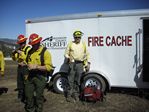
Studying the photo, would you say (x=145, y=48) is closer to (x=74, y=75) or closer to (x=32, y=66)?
(x=74, y=75)

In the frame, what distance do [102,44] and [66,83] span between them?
203 centimetres

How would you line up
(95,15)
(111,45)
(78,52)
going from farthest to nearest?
(95,15) → (111,45) → (78,52)

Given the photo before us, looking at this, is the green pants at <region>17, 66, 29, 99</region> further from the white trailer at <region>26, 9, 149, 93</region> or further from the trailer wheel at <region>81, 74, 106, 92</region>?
the trailer wheel at <region>81, 74, 106, 92</region>

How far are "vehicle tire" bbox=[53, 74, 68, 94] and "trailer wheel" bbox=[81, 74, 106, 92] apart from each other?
845 mm

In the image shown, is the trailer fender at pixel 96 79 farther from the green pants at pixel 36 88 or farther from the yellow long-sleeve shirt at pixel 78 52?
the green pants at pixel 36 88

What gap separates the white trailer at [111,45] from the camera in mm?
8531

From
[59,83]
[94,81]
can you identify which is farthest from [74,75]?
[59,83]

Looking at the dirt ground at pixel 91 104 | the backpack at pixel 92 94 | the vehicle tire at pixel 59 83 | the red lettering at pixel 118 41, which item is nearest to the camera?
the dirt ground at pixel 91 104

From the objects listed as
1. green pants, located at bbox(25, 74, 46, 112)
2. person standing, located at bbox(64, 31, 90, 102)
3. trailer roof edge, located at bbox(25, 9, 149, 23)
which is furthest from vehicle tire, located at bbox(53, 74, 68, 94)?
green pants, located at bbox(25, 74, 46, 112)

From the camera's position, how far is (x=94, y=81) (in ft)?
29.5

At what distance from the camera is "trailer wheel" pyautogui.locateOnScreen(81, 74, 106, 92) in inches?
346

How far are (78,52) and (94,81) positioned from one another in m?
1.29

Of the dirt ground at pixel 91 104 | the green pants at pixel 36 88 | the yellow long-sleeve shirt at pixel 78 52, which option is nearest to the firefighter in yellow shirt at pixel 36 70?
the green pants at pixel 36 88

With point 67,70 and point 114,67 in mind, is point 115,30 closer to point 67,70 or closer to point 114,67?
point 114,67
